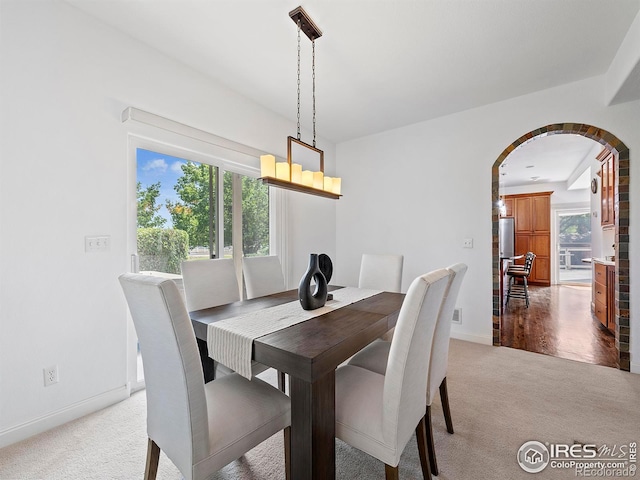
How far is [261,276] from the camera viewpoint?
2.53 metres

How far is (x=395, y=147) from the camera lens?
3.88 metres

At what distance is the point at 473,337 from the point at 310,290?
2.45 m

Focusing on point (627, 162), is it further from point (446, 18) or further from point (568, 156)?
point (568, 156)

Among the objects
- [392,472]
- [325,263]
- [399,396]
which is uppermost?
[325,263]

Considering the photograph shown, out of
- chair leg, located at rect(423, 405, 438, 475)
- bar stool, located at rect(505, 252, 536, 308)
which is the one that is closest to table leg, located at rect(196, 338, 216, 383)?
chair leg, located at rect(423, 405, 438, 475)

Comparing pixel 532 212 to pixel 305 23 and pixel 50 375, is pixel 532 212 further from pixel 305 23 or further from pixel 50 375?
pixel 50 375

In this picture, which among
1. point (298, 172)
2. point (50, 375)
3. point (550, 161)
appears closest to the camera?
point (50, 375)

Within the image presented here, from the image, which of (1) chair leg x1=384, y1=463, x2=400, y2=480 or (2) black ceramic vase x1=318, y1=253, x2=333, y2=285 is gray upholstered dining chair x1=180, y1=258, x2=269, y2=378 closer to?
(2) black ceramic vase x1=318, y1=253, x2=333, y2=285

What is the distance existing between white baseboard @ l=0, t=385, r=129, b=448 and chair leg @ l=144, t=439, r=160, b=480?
1081mm

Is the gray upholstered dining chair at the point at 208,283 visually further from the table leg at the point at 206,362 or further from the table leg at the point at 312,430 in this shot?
the table leg at the point at 312,430

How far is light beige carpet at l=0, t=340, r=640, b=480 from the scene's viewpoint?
1.48 metres

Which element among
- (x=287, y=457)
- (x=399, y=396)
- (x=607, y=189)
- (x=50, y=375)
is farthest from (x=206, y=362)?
(x=607, y=189)

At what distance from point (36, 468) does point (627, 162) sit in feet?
15.3

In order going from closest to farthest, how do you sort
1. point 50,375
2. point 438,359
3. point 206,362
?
point 438,359 → point 206,362 → point 50,375
